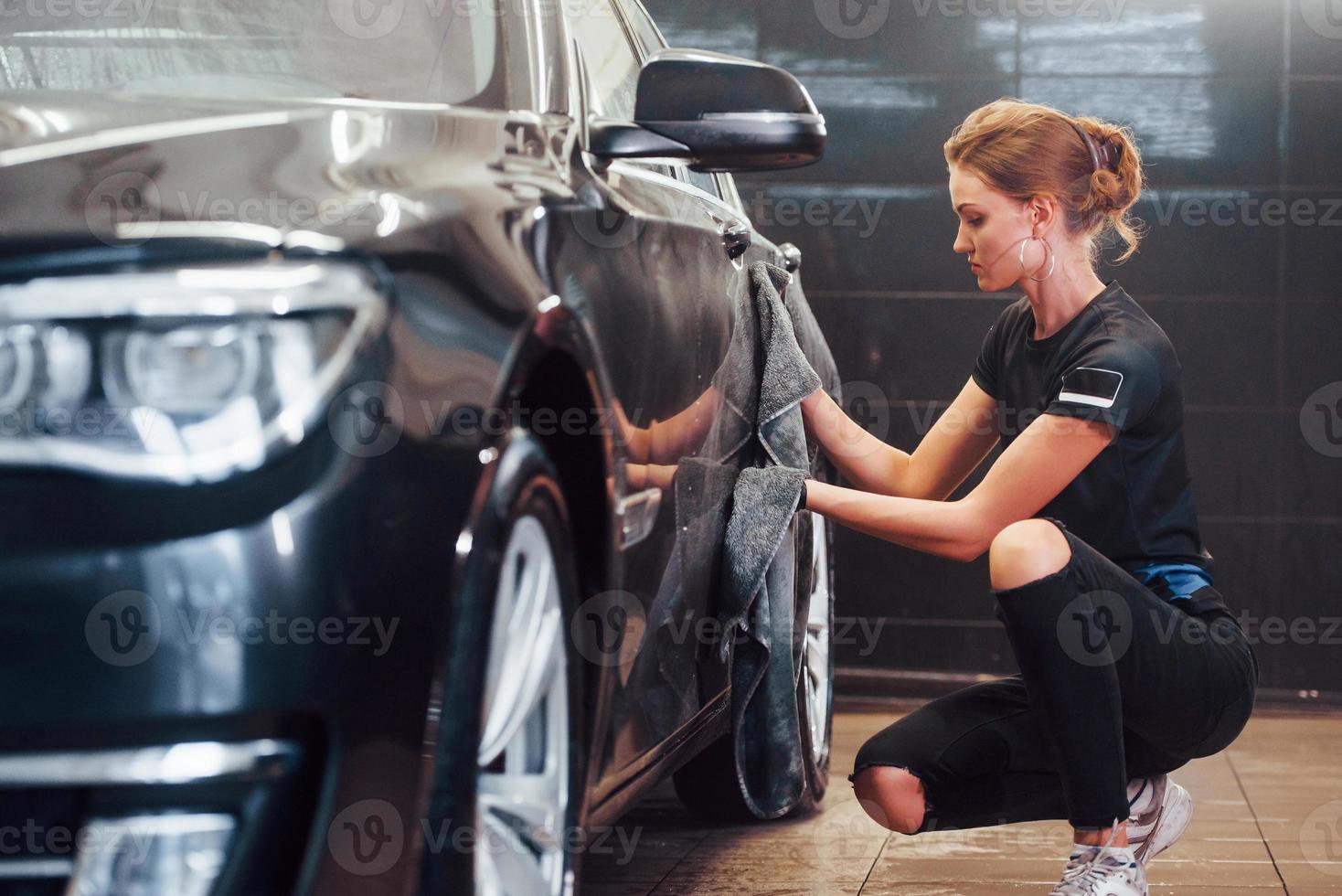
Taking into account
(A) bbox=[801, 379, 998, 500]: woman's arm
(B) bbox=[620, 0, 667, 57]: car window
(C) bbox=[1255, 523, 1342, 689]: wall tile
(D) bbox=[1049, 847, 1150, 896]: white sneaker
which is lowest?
(C) bbox=[1255, 523, 1342, 689]: wall tile

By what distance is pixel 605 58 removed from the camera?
2.60 m

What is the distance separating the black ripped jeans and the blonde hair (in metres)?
0.58

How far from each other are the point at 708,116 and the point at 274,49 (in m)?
0.56

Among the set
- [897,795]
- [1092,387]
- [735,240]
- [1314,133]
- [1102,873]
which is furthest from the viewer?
[1314,133]

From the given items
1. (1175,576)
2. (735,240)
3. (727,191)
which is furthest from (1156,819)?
(727,191)

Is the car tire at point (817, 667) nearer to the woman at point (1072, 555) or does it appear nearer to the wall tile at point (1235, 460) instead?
the woman at point (1072, 555)

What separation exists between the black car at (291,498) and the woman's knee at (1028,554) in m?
0.82

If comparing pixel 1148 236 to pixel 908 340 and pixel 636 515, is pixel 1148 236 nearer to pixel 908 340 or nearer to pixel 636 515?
pixel 908 340

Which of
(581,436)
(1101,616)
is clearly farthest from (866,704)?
(581,436)

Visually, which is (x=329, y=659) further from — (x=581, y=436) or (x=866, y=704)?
(x=866, y=704)

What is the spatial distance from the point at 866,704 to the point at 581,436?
4013mm

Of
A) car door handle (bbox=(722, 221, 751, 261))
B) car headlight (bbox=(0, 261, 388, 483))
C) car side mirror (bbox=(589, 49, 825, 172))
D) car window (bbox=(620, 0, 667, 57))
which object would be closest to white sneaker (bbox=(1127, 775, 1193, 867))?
car door handle (bbox=(722, 221, 751, 261))

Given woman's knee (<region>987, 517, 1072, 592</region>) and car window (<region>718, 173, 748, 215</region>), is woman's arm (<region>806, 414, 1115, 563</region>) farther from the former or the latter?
car window (<region>718, 173, 748, 215</region>)

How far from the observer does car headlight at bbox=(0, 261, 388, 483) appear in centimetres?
127
